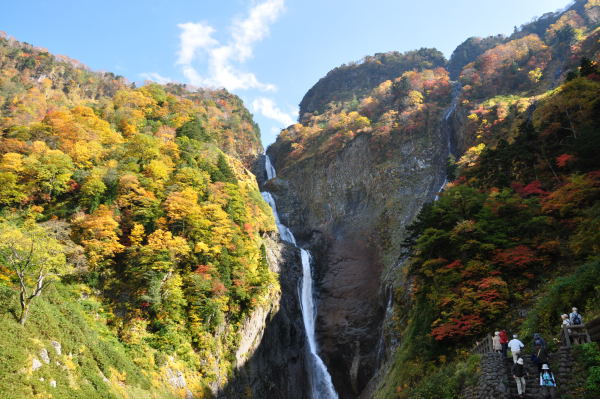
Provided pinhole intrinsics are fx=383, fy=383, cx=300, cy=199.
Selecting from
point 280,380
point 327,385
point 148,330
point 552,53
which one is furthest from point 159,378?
point 552,53

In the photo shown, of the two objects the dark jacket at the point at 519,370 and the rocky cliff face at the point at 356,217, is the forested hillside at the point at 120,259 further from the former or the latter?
the dark jacket at the point at 519,370

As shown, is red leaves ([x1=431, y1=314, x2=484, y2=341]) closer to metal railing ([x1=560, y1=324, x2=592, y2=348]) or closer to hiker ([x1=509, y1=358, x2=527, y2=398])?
hiker ([x1=509, y1=358, x2=527, y2=398])

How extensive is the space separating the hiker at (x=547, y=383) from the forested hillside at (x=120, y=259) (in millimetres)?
15786

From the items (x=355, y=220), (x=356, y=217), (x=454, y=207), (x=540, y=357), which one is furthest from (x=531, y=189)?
(x=356, y=217)

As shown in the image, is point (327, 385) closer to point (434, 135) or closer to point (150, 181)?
point (150, 181)

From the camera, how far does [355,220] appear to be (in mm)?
53062

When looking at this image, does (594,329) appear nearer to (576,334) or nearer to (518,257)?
(576,334)

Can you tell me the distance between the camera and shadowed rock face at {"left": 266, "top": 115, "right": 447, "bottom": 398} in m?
38.7

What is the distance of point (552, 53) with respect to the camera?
59781 mm

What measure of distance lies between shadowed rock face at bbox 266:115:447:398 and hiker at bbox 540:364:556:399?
2739 cm

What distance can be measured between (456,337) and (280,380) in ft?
62.1

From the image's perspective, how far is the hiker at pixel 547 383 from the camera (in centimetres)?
925

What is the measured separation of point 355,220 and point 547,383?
43.9 meters

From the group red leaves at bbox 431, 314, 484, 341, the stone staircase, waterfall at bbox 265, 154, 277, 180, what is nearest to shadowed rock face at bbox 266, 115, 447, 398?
Answer: waterfall at bbox 265, 154, 277, 180
